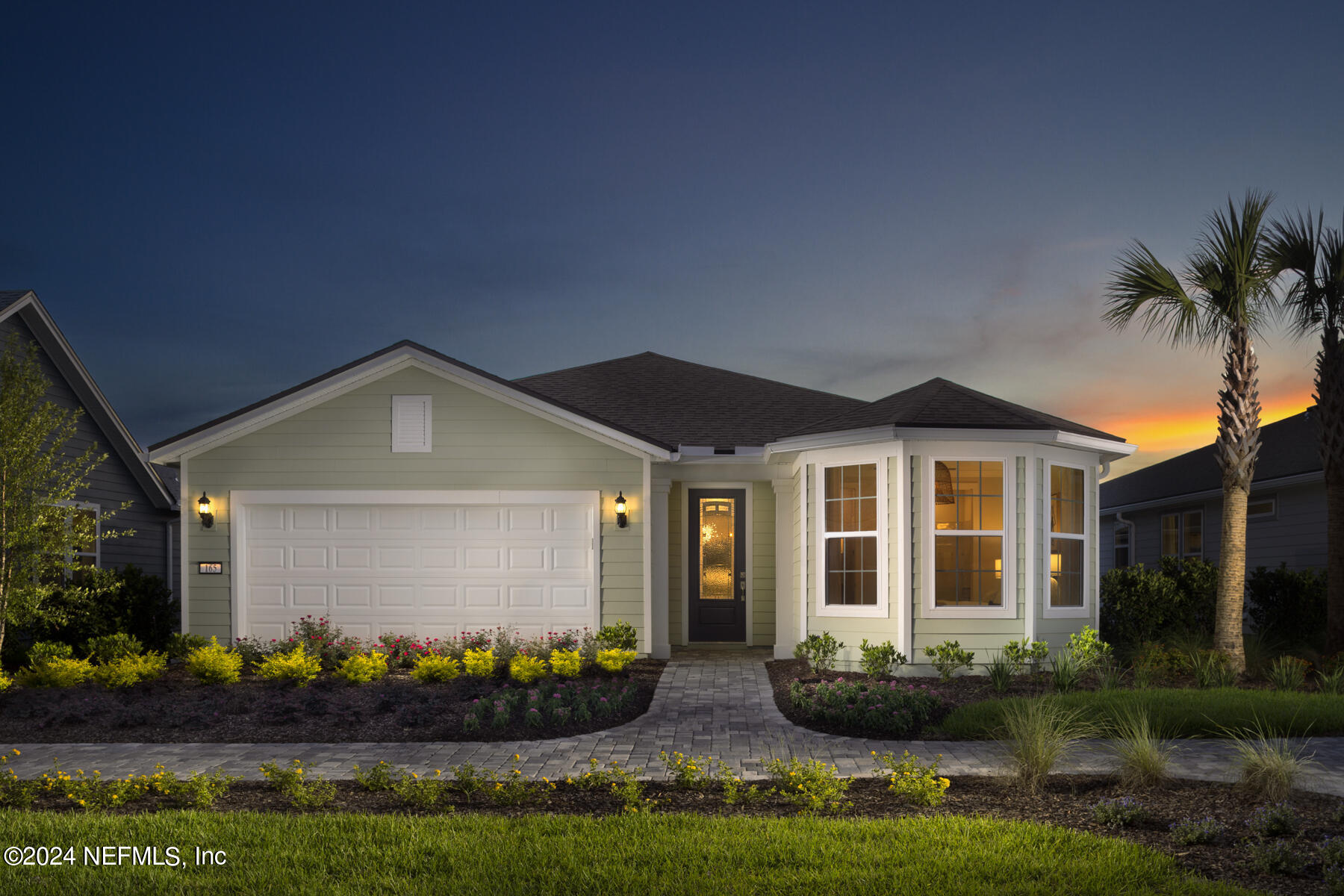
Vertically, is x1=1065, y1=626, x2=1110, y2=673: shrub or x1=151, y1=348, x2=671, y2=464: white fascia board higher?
x1=151, y1=348, x2=671, y2=464: white fascia board

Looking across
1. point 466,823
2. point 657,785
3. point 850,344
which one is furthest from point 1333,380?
point 466,823

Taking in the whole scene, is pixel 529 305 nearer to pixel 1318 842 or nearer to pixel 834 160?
pixel 834 160

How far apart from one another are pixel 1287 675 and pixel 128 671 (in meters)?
12.5

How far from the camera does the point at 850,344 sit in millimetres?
18438

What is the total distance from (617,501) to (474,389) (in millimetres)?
2534

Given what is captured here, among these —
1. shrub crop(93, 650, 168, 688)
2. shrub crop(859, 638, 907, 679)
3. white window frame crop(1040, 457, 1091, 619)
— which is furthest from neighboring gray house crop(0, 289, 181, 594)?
white window frame crop(1040, 457, 1091, 619)

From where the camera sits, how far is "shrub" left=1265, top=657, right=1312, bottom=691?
918 cm

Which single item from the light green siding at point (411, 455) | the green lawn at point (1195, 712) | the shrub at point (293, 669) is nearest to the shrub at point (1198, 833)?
the green lawn at point (1195, 712)

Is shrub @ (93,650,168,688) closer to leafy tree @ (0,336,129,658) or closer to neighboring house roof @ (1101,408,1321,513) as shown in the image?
leafy tree @ (0,336,129,658)

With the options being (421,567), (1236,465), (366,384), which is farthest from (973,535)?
(366,384)

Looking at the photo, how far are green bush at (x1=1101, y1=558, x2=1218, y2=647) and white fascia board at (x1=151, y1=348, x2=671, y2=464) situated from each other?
6.66m

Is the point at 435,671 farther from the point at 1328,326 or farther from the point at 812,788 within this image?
the point at 1328,326

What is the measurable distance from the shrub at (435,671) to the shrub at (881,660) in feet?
15.4

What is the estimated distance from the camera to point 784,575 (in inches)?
495
